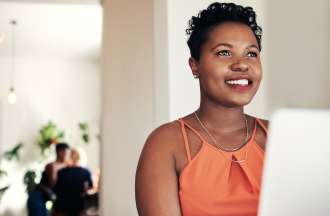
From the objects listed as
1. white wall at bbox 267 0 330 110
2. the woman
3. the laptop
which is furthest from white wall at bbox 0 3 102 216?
the laptop

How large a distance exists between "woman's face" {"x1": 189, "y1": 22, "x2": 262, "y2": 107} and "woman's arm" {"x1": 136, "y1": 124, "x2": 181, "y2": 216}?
14 cm

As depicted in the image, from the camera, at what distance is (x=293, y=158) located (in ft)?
1.75

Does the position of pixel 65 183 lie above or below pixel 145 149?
below

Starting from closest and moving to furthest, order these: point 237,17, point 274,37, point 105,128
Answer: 1. point 237,17
2. point 274,37
3. point 105,128

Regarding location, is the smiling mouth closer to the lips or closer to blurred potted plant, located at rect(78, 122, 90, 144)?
the lips

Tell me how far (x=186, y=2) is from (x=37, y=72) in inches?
199

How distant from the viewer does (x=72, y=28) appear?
4.67 metres

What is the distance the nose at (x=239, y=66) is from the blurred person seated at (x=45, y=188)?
3.45 metres

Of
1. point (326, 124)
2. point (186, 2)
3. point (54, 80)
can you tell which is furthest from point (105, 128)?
point (54, 80)

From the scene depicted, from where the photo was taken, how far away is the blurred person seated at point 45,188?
425cm

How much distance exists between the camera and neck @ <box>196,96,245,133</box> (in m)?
0.97

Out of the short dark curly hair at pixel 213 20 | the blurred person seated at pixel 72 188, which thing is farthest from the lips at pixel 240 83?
the blurred person seated at pixel 72 188

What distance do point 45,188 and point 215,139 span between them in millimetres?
3637

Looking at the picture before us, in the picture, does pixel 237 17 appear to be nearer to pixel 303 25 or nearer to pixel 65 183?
pixel 303 25
